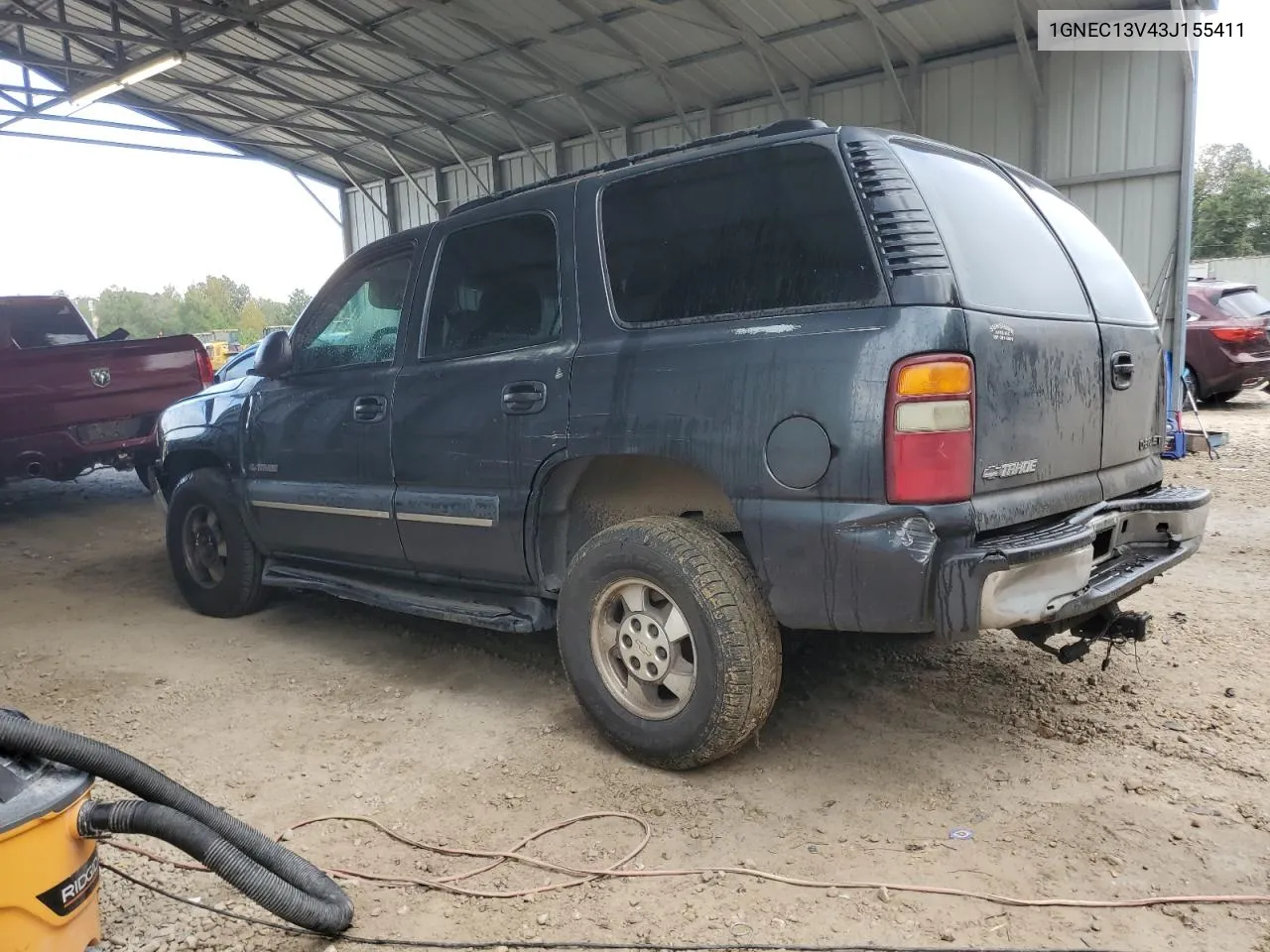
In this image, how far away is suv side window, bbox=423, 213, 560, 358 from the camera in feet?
10.9

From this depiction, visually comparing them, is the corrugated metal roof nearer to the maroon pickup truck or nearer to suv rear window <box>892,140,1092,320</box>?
the maroon pickup truck

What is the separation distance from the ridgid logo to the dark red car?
12.4 m

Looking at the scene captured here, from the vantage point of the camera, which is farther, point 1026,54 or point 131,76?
point 131,76

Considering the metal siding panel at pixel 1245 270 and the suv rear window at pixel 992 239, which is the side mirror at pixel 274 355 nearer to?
the suv rear window at pixel 992 239

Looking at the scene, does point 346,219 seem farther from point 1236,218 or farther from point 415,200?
point 1236,218

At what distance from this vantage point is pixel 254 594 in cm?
485

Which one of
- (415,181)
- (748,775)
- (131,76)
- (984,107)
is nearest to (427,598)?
(748,775)

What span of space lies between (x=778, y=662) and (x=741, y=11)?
31.6ft

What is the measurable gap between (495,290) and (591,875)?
6.97 ft

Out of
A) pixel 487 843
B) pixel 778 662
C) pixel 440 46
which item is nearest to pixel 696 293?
pixel 778 662

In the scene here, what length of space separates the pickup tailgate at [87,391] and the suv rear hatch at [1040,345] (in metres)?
7.45

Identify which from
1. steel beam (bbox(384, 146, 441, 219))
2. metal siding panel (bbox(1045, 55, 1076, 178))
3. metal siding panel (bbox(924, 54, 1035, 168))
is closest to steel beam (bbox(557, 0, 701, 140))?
metal siding panel (bbox(924, 54, 1035, 168))

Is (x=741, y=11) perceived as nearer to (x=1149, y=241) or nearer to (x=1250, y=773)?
(x=1149, y=241)

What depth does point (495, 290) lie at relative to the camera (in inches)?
139
